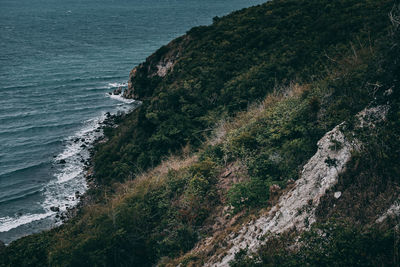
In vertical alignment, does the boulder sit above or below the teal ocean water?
below

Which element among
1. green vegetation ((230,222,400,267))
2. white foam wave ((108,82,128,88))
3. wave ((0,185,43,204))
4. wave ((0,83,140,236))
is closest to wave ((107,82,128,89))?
white foam wave ((108,82,128,88))

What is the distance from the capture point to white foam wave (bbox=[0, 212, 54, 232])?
78.9 ft

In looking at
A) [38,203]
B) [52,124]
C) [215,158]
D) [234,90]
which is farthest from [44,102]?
[215,158]

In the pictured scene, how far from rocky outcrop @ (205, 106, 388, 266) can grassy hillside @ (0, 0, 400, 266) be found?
342 mm

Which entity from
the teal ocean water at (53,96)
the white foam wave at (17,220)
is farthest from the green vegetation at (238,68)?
the white foam wave at (17,220)

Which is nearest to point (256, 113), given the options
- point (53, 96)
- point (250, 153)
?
point (250, 153)

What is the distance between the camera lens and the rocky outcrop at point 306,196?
8242 mm

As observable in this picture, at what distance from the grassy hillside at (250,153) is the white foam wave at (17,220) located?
5325mm

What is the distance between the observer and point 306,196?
8.66 m

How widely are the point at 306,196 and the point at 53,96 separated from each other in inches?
1892

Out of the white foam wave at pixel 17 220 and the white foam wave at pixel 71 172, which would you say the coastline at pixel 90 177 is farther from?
the white foam wave at pixel 17 220

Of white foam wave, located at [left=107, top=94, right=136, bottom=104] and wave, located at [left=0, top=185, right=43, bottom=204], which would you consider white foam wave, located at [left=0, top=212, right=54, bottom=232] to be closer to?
wave, located at [left=0, top=185, right=43, bottom=204]

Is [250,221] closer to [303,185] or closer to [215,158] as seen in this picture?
[303,185]

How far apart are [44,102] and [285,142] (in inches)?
1717
